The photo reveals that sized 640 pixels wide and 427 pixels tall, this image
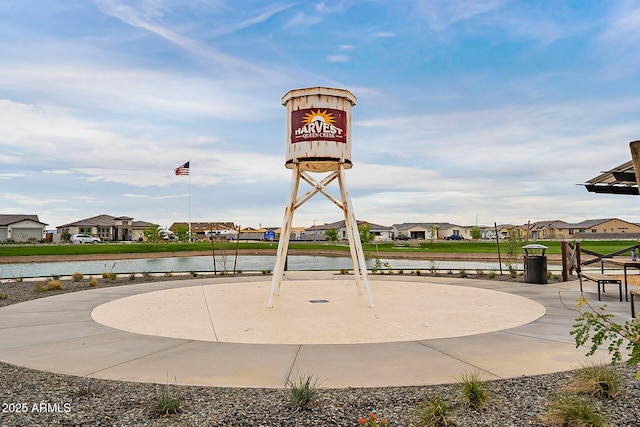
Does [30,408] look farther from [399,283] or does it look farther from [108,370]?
[399,283]

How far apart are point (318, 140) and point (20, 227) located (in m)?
94.5

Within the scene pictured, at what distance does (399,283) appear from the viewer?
17031 millimetres

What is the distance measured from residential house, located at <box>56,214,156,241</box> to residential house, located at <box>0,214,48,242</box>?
7945 mm

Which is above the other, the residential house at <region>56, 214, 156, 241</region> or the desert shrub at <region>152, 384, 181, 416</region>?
the residential house at <region>56, 214, 156, 241</region>

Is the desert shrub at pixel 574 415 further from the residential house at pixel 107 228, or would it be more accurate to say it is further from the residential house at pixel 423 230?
the residential house at pixel 423 230

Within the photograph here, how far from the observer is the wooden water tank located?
1154 cm

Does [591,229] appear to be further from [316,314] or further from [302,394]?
[302,394]

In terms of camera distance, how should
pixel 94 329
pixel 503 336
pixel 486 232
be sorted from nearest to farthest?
pixel 503 336 → pixel 94 329 → pixel 486 232

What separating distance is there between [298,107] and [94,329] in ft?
24.4

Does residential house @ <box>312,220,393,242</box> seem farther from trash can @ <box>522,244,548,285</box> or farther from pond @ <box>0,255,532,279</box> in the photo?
trash can @ <box>522,244,548,285</box>

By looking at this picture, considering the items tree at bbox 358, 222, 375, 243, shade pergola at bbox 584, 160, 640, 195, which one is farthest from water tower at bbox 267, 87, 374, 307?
tree at bbox 358, 222, 375, 243

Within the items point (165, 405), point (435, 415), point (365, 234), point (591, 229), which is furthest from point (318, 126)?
point (591, 229)

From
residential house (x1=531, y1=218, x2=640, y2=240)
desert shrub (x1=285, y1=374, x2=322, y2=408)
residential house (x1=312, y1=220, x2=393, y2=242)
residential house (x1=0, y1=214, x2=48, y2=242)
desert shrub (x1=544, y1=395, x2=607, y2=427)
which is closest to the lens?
desert shrub (x1=544, y1=395, x2=607, y2=427)

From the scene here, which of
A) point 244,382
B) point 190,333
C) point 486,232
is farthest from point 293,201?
point 486,232
